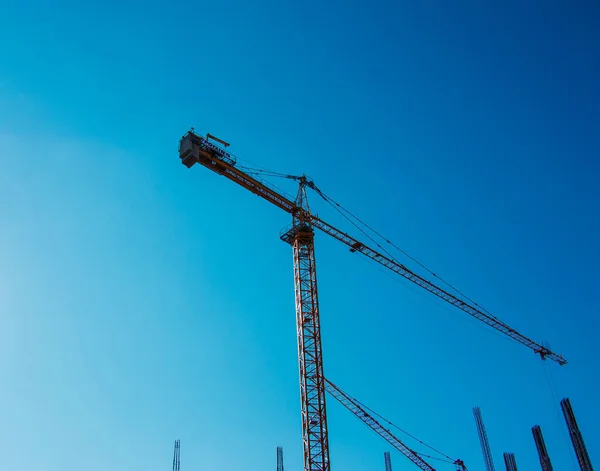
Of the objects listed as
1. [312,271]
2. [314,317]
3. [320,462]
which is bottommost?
[320,462]

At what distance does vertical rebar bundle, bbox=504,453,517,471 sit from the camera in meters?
51.5

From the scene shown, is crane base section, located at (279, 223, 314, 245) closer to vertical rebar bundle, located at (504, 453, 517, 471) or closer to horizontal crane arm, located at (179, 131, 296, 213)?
horizontal crane arm, located at (179, 131, 296, 213)

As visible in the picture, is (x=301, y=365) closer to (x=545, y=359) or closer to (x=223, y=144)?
(x=223, y=144)

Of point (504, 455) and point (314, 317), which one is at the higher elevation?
point (314, 317)

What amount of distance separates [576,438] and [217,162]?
38.5 m

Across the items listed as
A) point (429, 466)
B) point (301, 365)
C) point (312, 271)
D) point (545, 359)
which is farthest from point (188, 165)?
point (545, 359)

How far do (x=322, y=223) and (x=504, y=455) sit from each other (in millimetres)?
27539

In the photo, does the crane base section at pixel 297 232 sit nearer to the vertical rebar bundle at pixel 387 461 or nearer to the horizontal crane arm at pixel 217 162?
the horizontal crane arm at pixel 217 162

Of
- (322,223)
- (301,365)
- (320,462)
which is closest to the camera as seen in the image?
(320,462)

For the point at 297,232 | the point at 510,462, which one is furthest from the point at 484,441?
the point at 297,232

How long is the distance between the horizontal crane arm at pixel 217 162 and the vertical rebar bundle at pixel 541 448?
99.7 ft

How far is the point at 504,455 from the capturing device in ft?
173

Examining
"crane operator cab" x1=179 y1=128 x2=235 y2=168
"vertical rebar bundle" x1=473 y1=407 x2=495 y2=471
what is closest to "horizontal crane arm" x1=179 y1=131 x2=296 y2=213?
"crane operator cab" x1=179 y1=128 x2=235 y2=168

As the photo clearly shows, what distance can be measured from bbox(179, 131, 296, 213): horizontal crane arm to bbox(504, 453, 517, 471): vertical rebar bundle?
31.0 meters
